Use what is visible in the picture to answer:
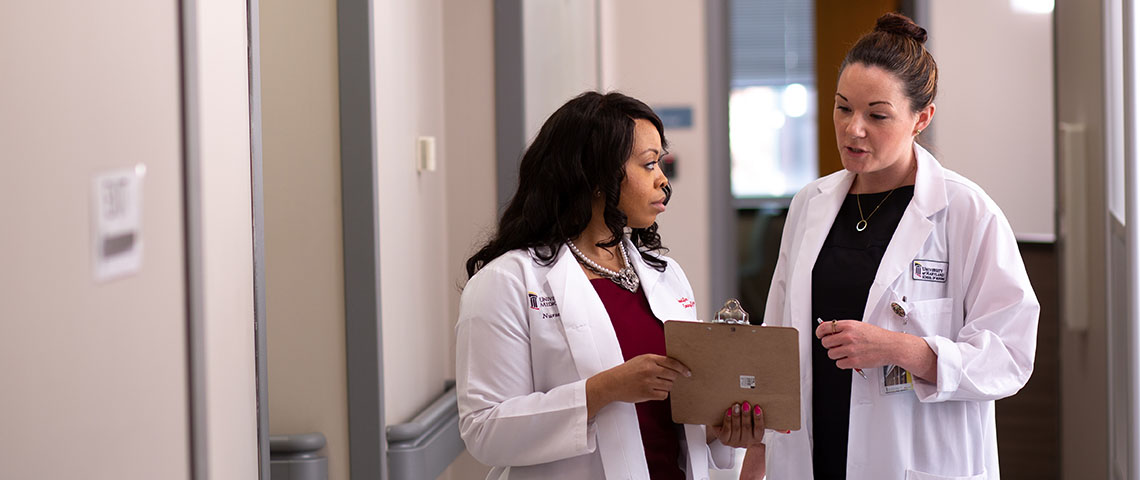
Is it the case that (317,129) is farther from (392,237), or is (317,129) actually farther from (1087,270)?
(1087,270)

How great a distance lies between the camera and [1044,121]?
17.0 feet

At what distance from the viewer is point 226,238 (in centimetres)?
157

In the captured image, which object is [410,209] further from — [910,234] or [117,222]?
[117,222]

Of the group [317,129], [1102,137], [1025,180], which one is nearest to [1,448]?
[317,129]

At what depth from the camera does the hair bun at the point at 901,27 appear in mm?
2004

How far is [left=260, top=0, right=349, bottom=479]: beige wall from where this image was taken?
237cm

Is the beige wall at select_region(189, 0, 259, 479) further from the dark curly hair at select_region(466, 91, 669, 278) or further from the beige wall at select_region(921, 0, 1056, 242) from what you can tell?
the beige wall at select_region(921, 0, 1056, 242)

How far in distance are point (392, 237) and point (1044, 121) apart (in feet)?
12.7

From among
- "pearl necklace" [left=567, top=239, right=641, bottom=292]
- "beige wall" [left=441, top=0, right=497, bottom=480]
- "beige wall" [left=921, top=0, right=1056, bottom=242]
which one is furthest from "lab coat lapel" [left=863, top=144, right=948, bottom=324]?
"beige wall" [left=921, top=0, right=1056, bottom=242]

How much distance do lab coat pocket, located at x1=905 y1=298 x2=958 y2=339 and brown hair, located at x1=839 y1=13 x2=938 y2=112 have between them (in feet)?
1.26

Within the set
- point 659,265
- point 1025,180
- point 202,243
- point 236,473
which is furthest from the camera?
point 1025,180

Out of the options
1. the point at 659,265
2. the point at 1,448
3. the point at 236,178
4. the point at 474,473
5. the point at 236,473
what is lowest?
the point at 474,473

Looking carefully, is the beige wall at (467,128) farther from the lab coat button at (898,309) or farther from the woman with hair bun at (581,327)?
the lab coat button at (898,309)

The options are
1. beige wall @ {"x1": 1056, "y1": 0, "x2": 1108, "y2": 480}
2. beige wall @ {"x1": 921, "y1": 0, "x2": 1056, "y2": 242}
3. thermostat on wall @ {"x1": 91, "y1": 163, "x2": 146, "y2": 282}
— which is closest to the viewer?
thermostat on wall @ {"x1": 91, "y1": 163, "x2": 146, "y2": 282}
